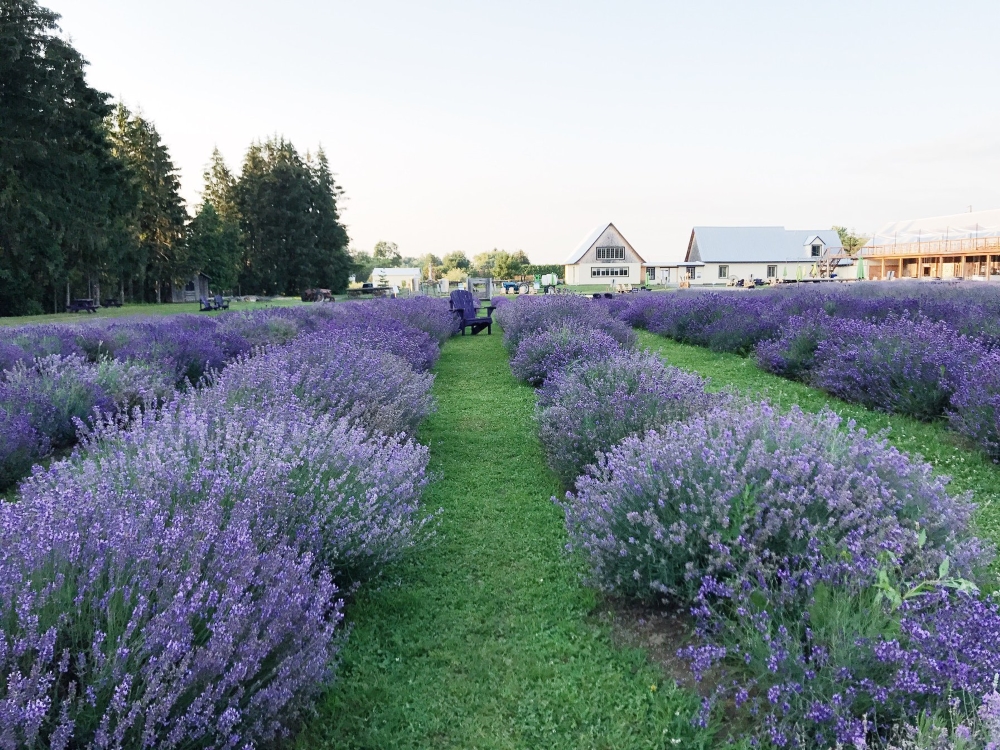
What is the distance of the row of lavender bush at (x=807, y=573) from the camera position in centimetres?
171

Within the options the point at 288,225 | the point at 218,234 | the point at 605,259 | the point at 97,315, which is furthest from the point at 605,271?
the point at 97,315

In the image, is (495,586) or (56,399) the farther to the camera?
(56,399)

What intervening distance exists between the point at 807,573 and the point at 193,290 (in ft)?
164

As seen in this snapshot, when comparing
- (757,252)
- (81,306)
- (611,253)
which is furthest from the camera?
(611,253)

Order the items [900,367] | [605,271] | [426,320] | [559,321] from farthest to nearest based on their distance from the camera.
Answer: [605,271] → [426,320] → [559,321] → [900,367]

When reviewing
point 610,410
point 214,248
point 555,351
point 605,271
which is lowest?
point 610,410

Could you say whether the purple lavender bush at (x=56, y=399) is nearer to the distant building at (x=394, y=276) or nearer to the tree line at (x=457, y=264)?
the tree line at (x=457, y=264)

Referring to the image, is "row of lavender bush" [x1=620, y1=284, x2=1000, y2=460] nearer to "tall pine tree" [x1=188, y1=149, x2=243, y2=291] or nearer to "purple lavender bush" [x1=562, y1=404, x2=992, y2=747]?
"purple lavender bush" [x1=562, y1=404, x2=992, y2=747]

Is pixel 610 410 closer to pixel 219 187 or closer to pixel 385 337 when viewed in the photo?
pixel 385 337

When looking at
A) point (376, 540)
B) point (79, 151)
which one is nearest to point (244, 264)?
point (79, 151)

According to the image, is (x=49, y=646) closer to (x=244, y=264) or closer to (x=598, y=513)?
(x=598, y=513)

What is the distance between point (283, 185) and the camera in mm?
50812

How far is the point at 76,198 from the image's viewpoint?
25797mm

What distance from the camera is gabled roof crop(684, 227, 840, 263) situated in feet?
201
